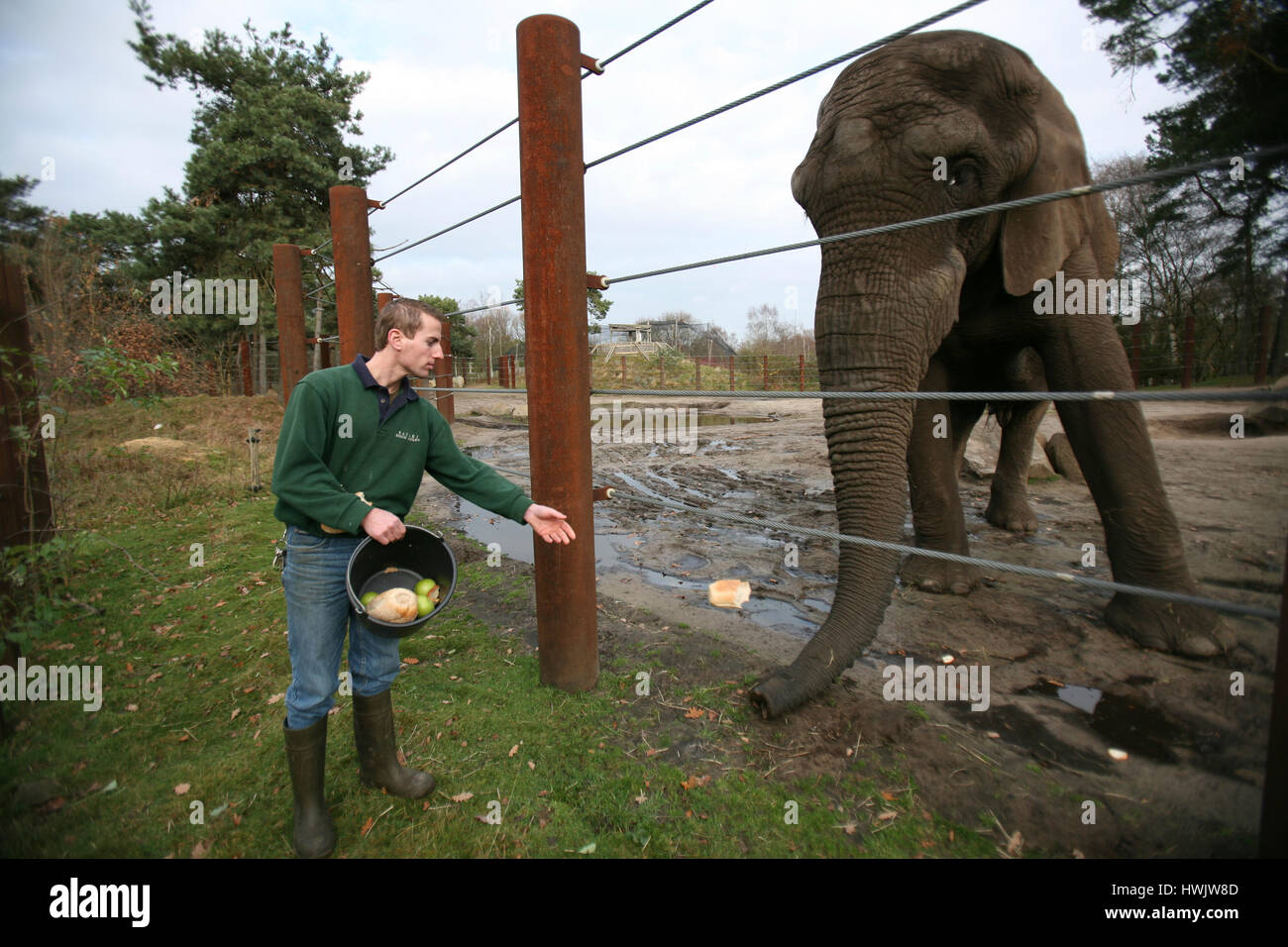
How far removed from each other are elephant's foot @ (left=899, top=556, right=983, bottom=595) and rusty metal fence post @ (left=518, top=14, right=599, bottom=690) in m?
2.78

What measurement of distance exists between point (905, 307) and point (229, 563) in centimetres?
571

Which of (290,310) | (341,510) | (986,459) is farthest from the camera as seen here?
(986,459)

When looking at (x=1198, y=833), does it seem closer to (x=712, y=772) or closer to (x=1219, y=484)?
(x=712, y=772)

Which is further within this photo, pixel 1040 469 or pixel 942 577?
pixel 1040 469

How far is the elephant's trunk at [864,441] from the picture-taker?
2.88 m

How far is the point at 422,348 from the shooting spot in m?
2.31

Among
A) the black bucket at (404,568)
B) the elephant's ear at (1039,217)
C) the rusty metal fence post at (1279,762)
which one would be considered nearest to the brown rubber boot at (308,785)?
the black bucket at (404,568)

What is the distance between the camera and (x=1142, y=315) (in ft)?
15.6

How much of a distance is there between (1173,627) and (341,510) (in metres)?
4.09

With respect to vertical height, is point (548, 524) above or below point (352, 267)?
below

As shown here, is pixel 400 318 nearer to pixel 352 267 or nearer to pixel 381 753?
pixel 381 753

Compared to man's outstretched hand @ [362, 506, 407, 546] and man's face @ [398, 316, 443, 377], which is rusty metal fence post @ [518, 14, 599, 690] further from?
man's outstretched hand @ [362, 506, 407, 546]

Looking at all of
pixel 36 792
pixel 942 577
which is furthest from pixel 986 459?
pixel 36 792

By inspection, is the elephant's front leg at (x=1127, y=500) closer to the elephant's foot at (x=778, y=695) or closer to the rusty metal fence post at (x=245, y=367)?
the elephant's foot at (x=778, y=695)
